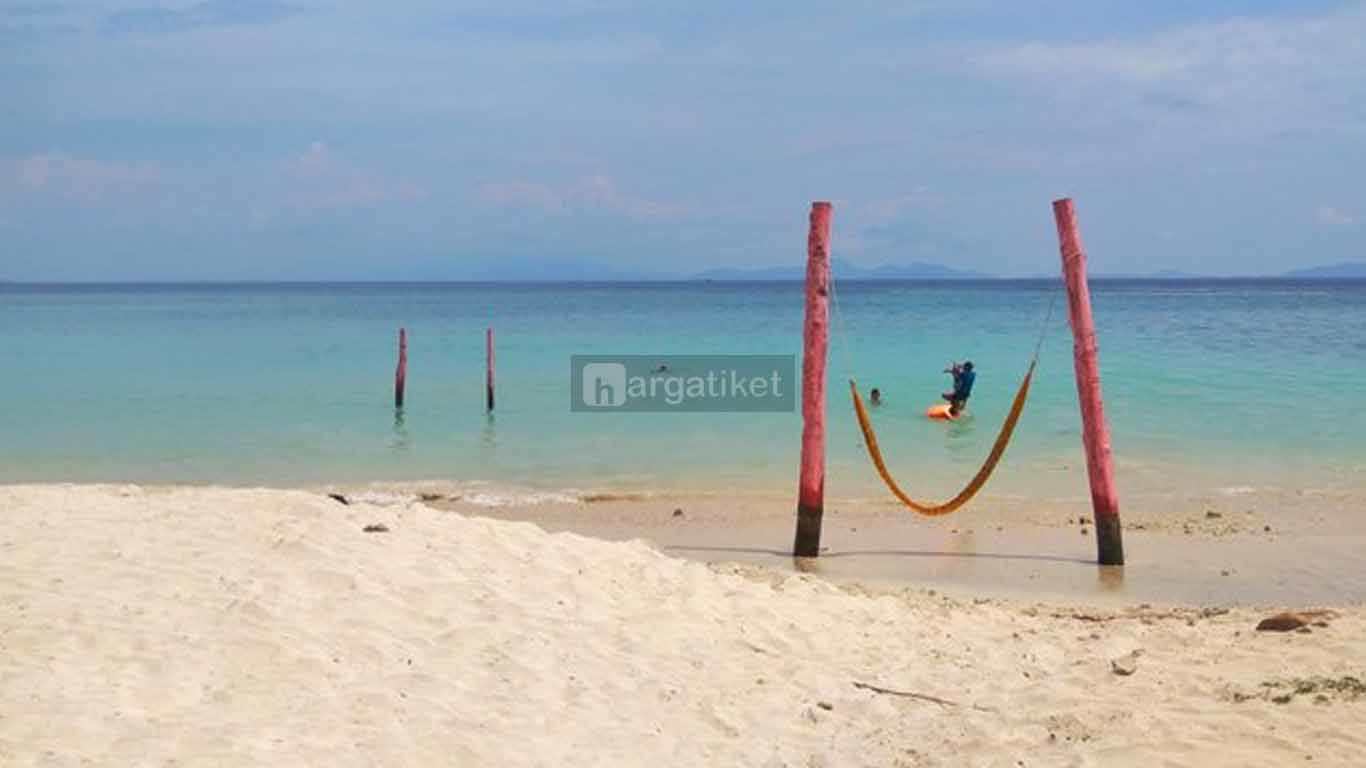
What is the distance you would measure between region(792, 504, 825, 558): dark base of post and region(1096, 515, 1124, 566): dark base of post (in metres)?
2.05

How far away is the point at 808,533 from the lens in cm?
984

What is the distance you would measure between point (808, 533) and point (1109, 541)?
7.21ft

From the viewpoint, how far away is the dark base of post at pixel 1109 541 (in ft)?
31.0

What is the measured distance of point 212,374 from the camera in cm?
2906

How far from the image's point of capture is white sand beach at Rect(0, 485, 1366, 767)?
14.4 feet

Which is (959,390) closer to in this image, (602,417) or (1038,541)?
(602,417)

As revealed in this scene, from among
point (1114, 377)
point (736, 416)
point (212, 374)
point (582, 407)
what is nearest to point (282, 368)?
point (212, 374)

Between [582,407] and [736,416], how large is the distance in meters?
3.03

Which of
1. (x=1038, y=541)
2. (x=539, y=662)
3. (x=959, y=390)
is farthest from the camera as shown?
(x=959, y=390)

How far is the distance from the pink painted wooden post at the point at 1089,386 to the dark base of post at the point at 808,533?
2.05 m

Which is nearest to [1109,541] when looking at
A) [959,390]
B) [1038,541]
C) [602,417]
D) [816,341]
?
[1038,541]

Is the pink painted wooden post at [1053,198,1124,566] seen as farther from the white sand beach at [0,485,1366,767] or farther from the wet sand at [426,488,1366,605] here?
the white sand beach at [0,485,1366,767]

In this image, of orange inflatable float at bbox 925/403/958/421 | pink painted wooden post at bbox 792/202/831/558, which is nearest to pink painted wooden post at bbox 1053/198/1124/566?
pink painted wooden post at bbox 792/202/831/558

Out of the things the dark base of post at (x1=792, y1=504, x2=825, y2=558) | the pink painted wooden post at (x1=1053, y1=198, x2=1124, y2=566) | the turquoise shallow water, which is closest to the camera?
the pink painted wooden post at (x1=1053, y1=198, x2=1124, y2=566)
